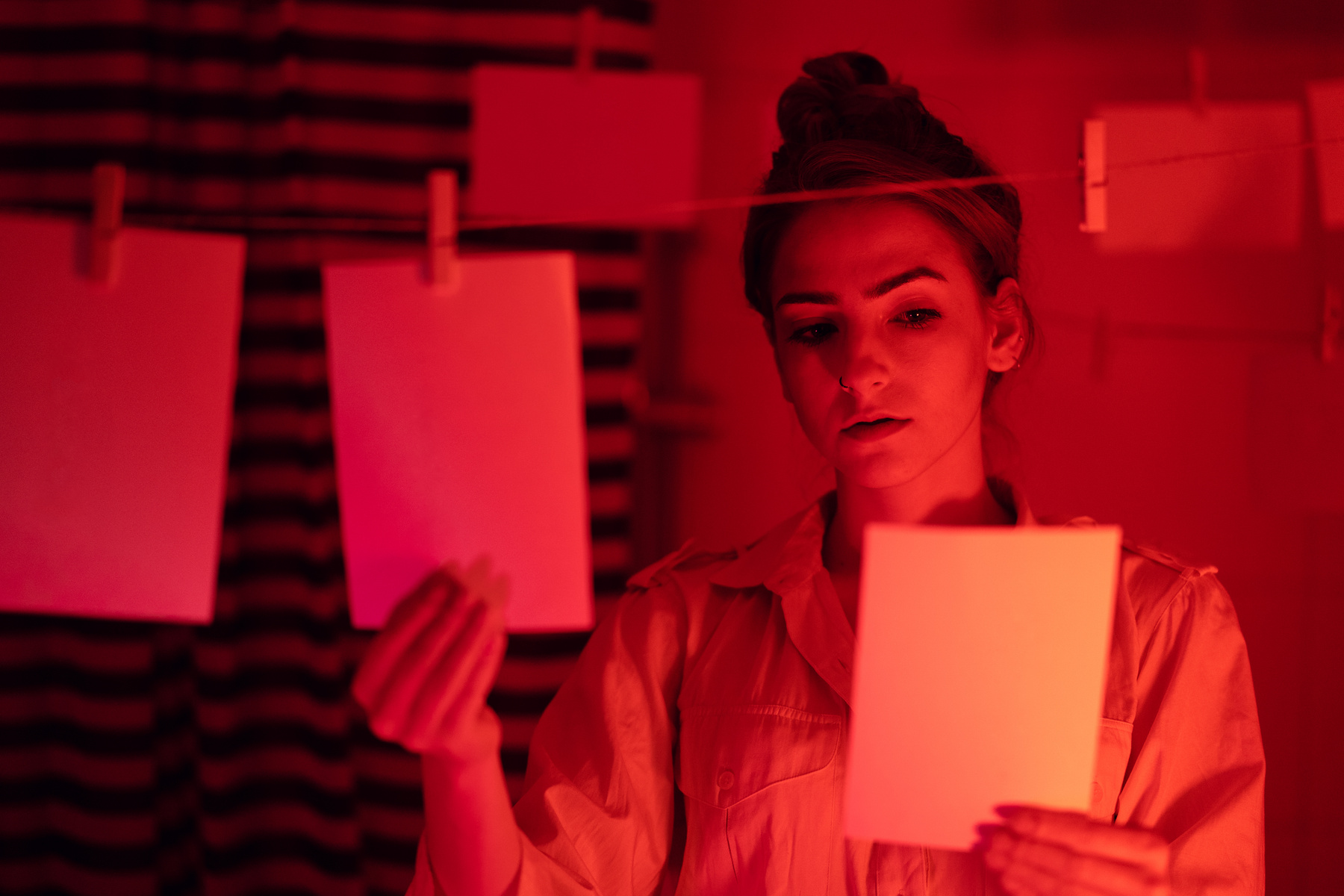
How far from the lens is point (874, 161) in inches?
34.0

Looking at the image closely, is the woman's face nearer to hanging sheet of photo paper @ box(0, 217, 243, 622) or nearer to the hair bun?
the hair bun

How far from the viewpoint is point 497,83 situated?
925 millimetres

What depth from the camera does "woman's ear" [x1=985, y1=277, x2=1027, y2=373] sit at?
2.97ft

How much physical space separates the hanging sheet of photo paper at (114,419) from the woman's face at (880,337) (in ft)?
1.50

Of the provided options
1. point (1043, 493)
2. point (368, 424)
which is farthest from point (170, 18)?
point (1043, 493)

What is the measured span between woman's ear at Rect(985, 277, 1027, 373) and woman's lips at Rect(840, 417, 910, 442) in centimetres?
16

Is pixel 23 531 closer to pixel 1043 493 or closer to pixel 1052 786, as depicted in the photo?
pixel 1052 786

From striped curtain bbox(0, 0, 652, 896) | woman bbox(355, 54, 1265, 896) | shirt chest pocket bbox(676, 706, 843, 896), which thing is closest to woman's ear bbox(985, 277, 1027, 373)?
woman bbox(355, 54, 1265, 896)

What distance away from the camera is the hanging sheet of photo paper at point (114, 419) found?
640mm

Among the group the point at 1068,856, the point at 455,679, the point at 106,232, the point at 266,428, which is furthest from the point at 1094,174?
the point at 266,428

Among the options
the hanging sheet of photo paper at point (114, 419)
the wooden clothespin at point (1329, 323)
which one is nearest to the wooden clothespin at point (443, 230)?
the hanging sheet of photo paper at point (114, 419)

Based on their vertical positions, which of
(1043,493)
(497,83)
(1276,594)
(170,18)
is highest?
(170,18)

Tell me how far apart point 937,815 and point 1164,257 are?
95 centimetres

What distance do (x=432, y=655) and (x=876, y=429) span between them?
0.40 meters
